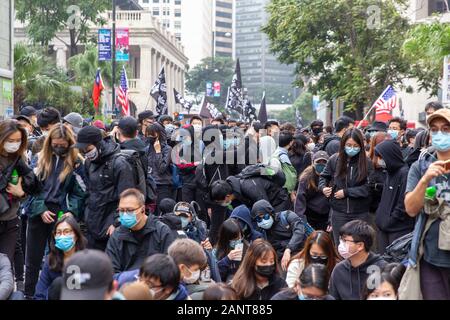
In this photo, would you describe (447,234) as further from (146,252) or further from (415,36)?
Answer: (415,36)

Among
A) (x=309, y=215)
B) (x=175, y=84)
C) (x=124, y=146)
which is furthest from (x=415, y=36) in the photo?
(x=175, y=84)

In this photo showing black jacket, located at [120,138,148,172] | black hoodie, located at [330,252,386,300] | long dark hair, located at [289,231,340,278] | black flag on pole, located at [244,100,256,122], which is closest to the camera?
black hoodie, located at [330,252,386,300]

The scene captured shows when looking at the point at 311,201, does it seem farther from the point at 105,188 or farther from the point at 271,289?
the point at 271,289

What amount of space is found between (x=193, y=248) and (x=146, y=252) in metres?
1.01

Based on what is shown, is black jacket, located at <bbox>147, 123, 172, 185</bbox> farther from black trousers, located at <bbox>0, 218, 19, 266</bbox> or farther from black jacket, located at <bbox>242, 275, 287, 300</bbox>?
black jacket, located at <bbox>242, 275, 287, 300</bbox>

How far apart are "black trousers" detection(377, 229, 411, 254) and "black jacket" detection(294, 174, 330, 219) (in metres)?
1.01

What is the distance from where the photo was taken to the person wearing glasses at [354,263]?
7.00 metres

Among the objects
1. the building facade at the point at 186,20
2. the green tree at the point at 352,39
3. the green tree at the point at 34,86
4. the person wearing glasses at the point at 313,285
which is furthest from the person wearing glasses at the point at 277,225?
the building facade at the point at 186,20

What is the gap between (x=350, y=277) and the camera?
7.05 metres

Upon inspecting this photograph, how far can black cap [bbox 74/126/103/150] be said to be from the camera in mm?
8352

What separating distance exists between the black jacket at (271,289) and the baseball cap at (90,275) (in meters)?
2.83

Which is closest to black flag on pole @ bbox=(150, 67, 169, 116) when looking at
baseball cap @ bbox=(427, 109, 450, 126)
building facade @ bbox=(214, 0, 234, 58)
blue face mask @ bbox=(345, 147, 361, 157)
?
blue face mask @ bbox=(345, 147, 361, 157)

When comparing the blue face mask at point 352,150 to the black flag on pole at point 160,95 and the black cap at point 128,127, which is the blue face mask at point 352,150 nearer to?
the black cap at point 128,127

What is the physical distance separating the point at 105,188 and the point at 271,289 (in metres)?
2.24
